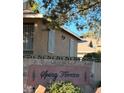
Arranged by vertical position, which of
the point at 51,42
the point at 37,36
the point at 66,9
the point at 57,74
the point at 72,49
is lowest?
the point at 57,74

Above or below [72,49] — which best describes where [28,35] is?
above

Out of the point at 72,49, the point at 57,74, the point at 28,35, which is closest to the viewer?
the point at 57,74

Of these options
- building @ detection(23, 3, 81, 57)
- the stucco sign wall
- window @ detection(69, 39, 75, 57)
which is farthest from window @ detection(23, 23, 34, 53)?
window @ detection(69, 39, 75, 57)

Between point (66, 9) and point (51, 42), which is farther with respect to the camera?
point (51, 42)

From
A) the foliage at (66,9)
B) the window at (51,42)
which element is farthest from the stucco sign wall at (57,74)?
the window at (51,42)

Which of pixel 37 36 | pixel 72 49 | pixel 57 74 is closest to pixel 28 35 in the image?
pixel 37 36

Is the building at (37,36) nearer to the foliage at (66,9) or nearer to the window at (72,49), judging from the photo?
the foliage at (66,9)

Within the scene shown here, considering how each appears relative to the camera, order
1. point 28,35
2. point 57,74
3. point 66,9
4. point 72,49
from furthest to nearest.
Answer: point 72,49, point 28,35, point 66,9, point 57,74

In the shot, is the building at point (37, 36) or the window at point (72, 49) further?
the window at point (72, 49)

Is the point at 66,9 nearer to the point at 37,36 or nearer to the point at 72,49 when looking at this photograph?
the point at 37,36
